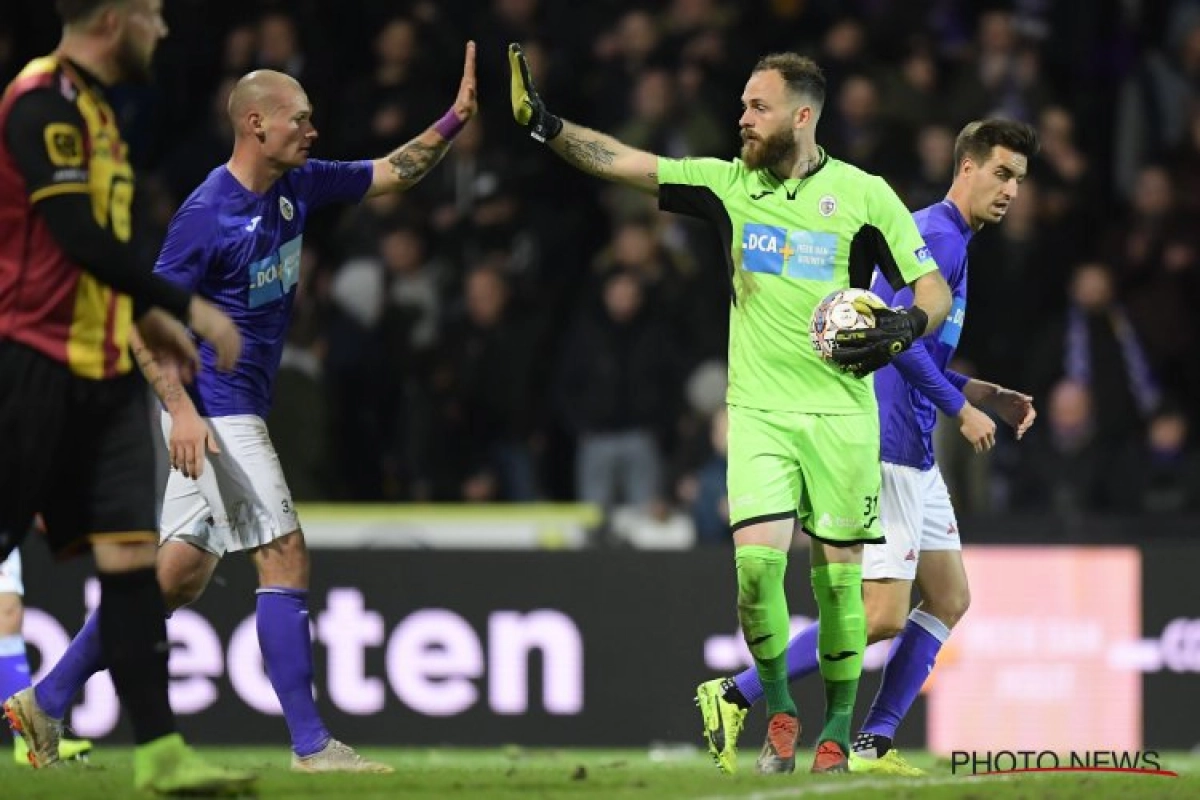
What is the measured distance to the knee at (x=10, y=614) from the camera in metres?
9.52

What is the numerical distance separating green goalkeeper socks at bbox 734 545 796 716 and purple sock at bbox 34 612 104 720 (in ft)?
8.46

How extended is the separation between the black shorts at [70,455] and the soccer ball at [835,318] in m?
2.61

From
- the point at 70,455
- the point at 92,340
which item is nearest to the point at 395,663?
the point at 70,455

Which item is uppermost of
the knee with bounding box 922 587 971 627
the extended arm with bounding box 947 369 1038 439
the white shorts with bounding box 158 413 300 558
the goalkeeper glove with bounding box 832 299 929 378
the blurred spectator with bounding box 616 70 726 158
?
the blurred spectator with bounding box 616 70 726 158

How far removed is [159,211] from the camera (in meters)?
15.0

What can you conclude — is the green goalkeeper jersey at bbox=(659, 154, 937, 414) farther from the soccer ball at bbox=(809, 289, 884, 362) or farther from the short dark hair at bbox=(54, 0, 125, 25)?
the short dark hair at bbox=(54, 0, 125, 25)

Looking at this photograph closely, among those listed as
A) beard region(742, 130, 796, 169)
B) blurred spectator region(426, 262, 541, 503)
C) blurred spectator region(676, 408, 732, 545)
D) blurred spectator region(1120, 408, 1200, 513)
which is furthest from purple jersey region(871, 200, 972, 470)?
blurred spectator region(426, 262, 541, 503)

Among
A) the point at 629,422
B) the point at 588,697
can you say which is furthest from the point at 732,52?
the point at 588,697

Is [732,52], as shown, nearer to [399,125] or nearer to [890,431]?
[399,125]

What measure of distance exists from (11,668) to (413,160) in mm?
2764

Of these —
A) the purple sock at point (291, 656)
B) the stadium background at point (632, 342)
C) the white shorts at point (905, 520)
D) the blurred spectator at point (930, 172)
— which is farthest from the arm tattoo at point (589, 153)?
the blurred spectator at point (930, 172)

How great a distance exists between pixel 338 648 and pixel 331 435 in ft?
7.95

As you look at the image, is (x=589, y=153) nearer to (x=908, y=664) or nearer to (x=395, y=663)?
(x=908, y=664)

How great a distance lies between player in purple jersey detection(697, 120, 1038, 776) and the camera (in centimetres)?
895
